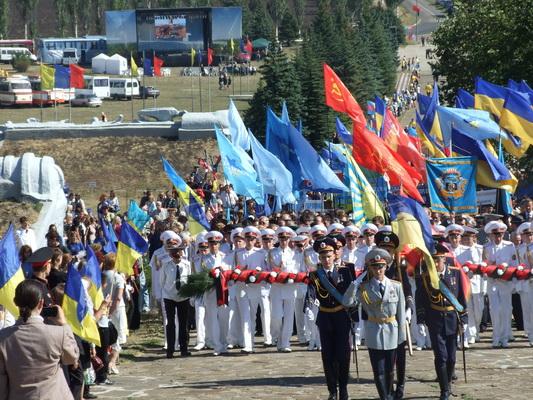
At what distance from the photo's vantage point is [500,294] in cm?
1928

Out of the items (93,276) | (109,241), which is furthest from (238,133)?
(93,276)

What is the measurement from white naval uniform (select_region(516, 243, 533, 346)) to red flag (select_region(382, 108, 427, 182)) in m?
6.70

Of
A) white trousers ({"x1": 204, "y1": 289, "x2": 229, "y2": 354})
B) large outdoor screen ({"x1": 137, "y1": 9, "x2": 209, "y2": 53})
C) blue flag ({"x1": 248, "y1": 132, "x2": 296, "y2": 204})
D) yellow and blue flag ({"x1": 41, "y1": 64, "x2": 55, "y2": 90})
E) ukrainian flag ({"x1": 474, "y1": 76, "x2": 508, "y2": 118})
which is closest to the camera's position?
white trousers ({"x1": 204, "y1": 289, "x2": 229, "y2": 354})

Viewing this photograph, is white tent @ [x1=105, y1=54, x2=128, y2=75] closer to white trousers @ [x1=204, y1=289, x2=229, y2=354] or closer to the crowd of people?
the crowd of people

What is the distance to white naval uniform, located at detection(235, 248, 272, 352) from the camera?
19188 mm

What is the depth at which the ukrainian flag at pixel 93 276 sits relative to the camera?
49.9 ft

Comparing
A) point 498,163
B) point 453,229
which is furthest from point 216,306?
point 498,163

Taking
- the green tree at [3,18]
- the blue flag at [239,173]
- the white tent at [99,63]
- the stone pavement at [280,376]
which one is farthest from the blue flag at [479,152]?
the green tree at [3,18]

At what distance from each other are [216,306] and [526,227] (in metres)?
4.05

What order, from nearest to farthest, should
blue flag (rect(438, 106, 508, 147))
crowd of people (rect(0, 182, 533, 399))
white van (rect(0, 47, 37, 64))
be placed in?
crowd of people (rect(0, 182, 533, 399))
blue flag (rect(438, 106, 508, 147))
white van (rect(0, 47, 37, 64))

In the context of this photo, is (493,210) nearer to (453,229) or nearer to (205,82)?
(453,229)

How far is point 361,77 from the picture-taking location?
71.9 metres

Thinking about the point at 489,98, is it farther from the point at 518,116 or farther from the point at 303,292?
the point at 303,292

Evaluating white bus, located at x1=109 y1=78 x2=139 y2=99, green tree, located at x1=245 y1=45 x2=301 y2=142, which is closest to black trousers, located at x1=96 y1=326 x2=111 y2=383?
green tree, located at x1=245 y1=45 x2=301 y2=142
